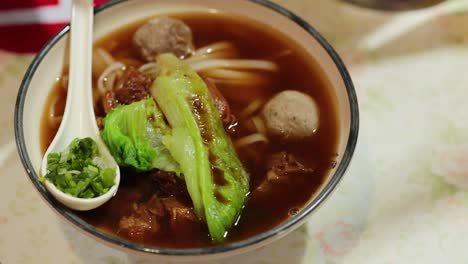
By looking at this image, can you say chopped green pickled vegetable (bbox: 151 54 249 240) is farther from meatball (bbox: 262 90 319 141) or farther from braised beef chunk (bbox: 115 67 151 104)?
meatball (bbox: 262 90 319 141)

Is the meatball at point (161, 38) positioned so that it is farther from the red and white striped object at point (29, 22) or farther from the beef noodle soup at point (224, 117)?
the red and white striped object at point (29, 22)

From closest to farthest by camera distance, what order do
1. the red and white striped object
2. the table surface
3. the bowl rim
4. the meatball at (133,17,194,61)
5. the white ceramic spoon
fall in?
the bowl rim < the white ceramic spoon < the table surface < the meatball at (133,17,194,61) < the red and white striped object

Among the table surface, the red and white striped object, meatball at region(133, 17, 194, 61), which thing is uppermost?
the red and white striped object

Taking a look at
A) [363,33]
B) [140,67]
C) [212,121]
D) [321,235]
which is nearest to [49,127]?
[140,67]

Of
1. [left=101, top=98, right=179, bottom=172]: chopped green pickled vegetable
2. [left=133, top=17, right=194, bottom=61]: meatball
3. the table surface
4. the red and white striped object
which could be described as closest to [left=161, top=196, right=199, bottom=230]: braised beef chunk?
[left=101, top=98, right=179, bottom=172]: chopped green pickled vegetable

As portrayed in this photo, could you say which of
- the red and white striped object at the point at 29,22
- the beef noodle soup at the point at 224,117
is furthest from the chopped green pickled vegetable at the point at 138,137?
the red and white striped object at the point at 29,22
